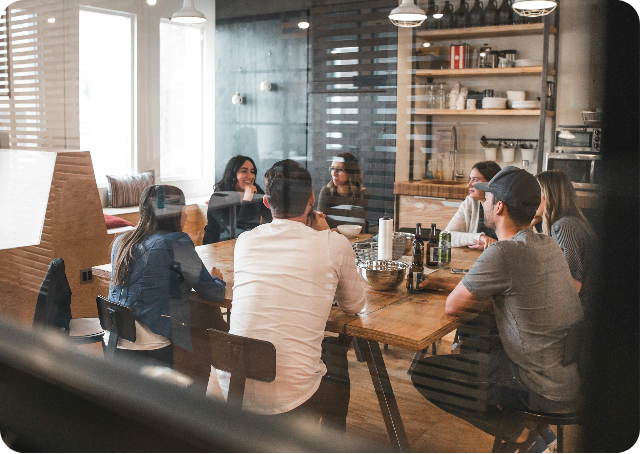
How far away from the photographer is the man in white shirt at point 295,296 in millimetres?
1271

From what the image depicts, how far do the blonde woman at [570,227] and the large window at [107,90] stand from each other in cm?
97

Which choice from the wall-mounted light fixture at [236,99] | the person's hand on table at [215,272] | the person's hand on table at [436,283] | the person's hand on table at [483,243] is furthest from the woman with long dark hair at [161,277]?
the person's hand on table at [483,243]

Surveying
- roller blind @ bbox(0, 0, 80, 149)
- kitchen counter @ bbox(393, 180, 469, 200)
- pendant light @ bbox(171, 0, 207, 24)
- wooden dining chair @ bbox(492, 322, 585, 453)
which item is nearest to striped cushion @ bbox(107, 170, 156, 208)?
roller blind @ bbox(0, 0, 80, 149)

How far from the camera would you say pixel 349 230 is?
1.24 metres

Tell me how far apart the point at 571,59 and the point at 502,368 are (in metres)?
0.57

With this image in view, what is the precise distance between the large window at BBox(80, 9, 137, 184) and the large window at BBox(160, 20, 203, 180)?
10 cm

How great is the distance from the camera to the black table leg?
Answer: 42.3 inches

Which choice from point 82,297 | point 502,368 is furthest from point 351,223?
point 82,297

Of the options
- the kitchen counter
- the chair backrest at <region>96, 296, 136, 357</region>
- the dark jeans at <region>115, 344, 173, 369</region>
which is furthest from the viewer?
the chair backrest at <region>96, 296, 136, 357</region>

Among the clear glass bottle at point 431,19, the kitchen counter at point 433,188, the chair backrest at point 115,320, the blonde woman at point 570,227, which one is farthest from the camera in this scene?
the chair backrest at point 115,320

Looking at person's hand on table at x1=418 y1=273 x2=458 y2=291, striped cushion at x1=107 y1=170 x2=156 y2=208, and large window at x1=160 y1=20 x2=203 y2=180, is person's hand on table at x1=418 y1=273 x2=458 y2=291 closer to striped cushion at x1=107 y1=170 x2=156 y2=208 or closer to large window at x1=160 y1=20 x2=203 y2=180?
large window at x1=160 y1=20 x2=203 y2=180

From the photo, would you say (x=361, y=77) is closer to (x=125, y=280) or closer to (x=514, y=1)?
(x=514, y=1)

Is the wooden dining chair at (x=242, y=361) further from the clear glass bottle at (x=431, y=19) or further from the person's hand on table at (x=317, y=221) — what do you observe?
the clear glass bottle at (x=431, y=19)

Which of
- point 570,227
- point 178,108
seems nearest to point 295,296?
point 178,108
